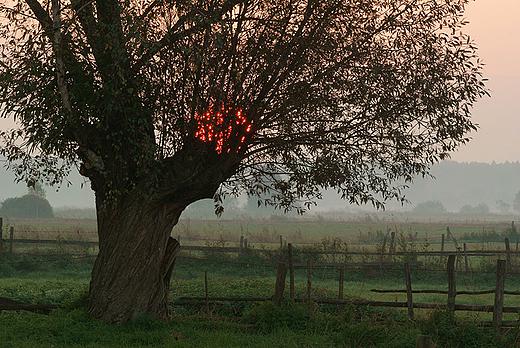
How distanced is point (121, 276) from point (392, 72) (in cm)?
789

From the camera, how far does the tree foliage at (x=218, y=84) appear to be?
11.0 m

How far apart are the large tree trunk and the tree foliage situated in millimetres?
550

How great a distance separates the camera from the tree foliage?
36.1 ft

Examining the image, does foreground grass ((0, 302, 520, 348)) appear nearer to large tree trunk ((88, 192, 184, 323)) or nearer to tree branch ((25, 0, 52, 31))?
large tree trunk ((88, 192, 184, 323))

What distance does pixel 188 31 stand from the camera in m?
10.7

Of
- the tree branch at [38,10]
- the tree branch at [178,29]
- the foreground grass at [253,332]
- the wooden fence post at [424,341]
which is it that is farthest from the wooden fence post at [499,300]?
the tree branch at [38,10]

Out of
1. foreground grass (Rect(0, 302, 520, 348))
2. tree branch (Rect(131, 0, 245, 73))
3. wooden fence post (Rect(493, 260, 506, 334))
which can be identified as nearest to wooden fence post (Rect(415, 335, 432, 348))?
foreground grass (Rect(0, 302, 520, 348))

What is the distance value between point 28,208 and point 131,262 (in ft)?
318

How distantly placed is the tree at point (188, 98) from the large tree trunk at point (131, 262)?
27 millimetres

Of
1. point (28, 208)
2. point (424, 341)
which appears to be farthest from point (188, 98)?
point (28, 208)

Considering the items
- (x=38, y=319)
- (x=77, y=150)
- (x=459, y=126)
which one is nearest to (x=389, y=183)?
(x=459, y=126)

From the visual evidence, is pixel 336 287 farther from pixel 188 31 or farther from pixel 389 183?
pixel 188 31

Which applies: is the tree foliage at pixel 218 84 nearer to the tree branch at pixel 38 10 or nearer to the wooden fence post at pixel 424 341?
the tree branch at pixel 38 10

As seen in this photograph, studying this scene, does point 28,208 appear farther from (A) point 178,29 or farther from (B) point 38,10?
(A) point 178,29
